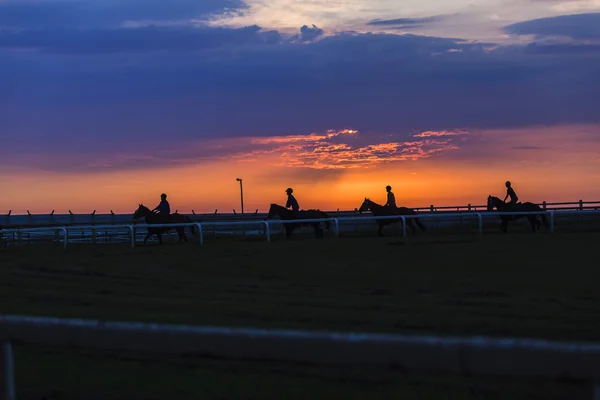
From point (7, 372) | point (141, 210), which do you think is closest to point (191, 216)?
point (141, 210)

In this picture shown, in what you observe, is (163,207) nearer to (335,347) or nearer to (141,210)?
(141,210)

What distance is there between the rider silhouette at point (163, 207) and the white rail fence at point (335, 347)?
24.5m

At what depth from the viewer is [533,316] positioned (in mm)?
11852

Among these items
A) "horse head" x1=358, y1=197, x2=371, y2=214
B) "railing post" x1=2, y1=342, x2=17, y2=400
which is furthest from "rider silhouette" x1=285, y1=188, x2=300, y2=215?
"railing post" x1=2, y1=342, x2=17, y2=400

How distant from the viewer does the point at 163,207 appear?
29.2m

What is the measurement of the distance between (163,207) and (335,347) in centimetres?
2582

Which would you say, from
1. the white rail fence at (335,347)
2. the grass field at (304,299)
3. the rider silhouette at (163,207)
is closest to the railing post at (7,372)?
the white rail fence at (335,347)

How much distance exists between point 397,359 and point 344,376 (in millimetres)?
3503

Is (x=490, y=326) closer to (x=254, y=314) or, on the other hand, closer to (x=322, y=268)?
(x=254, y=314)

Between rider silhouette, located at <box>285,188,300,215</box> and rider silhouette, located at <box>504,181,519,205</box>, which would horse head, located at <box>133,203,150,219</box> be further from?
rider silhouette, located at <box>504,181,519,205</box>

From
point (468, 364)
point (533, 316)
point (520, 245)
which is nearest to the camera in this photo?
point (468, 364)

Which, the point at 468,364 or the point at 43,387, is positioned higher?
the point at 468,364

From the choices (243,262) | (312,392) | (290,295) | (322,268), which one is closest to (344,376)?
(312,392)

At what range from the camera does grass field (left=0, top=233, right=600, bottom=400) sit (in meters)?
6.95
